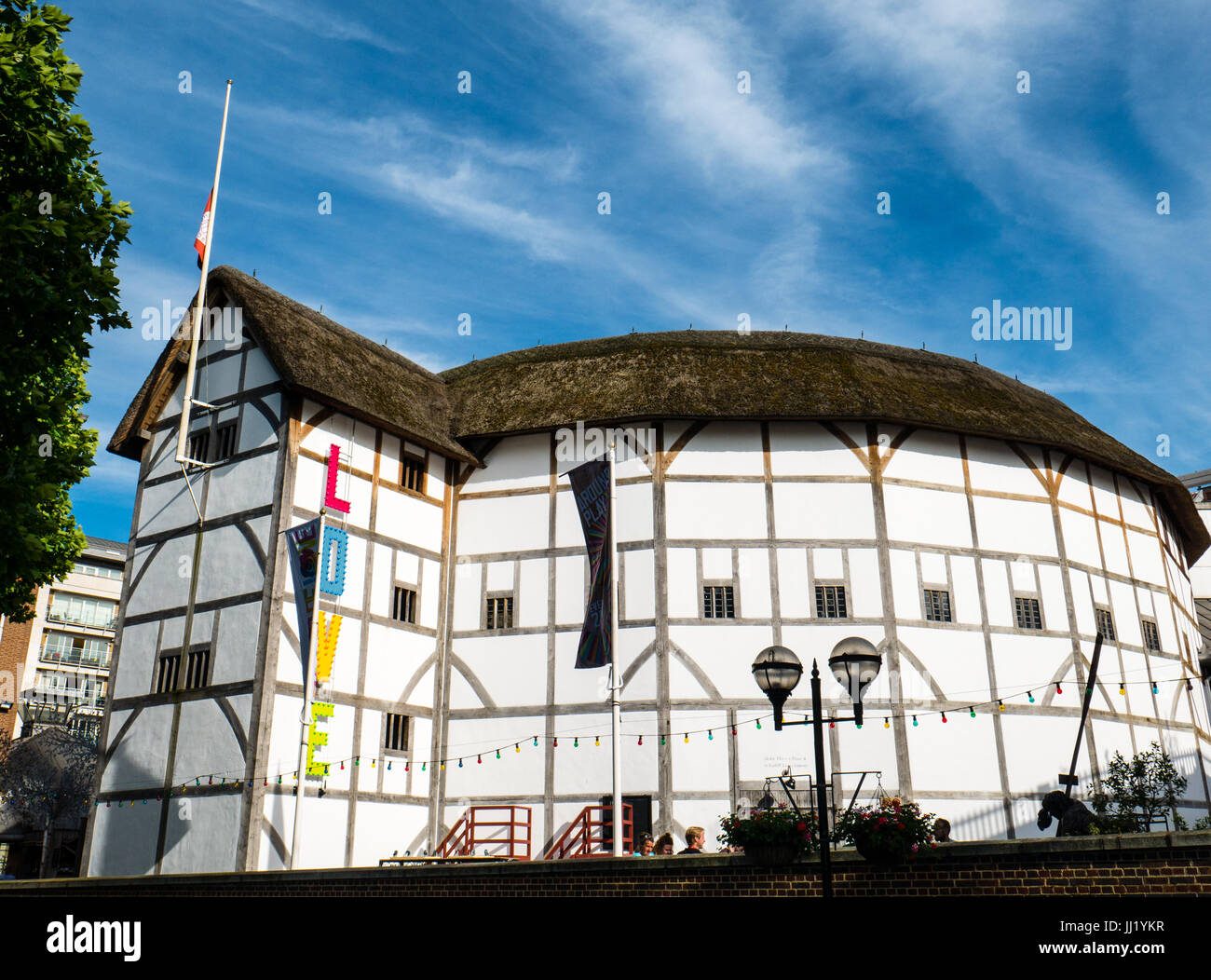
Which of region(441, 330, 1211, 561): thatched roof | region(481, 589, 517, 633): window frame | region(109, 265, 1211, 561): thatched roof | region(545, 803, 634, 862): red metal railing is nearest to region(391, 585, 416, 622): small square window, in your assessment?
region(481, 589, 517, 633): window frame

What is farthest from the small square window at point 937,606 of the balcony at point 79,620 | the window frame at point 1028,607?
the balcony at point 79,620

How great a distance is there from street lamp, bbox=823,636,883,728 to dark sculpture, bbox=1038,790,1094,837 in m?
6.37

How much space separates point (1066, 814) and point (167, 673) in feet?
59.4

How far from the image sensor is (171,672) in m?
22.3

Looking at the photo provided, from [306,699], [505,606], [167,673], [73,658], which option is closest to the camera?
[306,699]

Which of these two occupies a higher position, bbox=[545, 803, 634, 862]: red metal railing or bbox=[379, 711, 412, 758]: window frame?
bbox=[379, 711, 412, 758]: window frame

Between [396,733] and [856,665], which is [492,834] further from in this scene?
[856,665]

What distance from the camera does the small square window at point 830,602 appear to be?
2294 cm

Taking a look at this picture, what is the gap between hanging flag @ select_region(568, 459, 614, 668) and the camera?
18578 millimetres

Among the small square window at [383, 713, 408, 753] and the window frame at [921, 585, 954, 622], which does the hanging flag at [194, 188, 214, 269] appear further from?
the window frame at [921, 585, 954, 622]

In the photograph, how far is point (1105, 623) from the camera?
2472 cm

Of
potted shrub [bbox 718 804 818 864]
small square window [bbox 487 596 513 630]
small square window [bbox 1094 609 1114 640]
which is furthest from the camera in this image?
small square window [bbox 1094 609 1114 640]

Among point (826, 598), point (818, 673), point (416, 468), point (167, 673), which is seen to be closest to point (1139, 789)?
point (826, 598)

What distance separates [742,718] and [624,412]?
7562 millimetres
